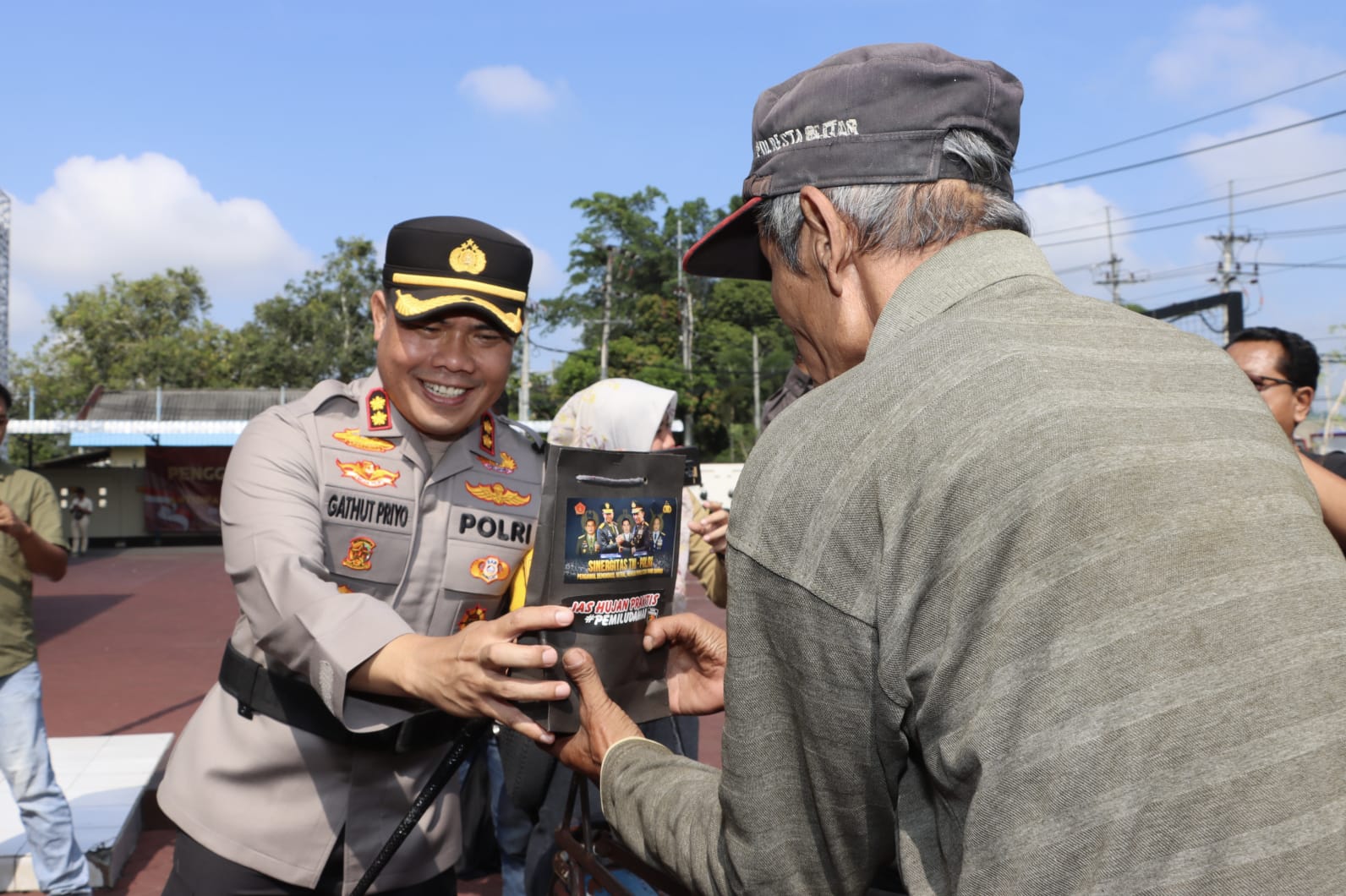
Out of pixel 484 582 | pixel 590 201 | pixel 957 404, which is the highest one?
pixel 590 201

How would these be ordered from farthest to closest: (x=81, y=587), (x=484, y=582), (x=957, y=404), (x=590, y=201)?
(x=590, y=201) < (x=81, y=587) < (x=484, y=582) < (x=957, y=404)

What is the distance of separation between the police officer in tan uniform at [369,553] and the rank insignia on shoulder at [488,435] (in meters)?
0.02

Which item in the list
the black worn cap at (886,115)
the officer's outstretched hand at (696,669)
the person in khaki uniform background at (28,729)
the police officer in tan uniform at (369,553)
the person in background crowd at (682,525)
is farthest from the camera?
the person in khaki uniform background at (28,729)

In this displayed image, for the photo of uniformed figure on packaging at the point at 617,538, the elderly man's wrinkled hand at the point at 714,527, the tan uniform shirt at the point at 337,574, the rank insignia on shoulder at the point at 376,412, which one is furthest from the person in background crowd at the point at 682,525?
the photo of uniformed figure on packaging at the point at 617,538

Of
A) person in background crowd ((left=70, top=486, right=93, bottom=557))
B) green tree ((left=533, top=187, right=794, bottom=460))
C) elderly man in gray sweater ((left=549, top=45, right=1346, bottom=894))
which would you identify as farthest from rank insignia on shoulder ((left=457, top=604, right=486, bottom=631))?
green tree ((left=533, top=187, right=794, bottom=460))

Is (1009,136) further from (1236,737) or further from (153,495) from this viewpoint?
(153,495)

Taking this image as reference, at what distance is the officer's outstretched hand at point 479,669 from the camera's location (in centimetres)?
158

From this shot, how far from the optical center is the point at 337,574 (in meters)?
2.17

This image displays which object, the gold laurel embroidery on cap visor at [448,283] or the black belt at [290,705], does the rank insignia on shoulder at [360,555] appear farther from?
the gold laurel embroidery on cap visor at [448,283]

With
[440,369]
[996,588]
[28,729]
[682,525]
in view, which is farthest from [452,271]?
[28,729]

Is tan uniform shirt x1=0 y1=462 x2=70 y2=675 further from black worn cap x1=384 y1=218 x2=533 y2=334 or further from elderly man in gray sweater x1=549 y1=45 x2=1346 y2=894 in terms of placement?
elderly man in gray sweater x1=549 y1=45 x2=1346 y2=894

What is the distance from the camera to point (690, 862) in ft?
4.51

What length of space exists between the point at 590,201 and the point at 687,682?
50.6 m

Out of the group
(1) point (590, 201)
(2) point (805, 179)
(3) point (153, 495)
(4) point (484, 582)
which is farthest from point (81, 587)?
(1) point (590, 201)
